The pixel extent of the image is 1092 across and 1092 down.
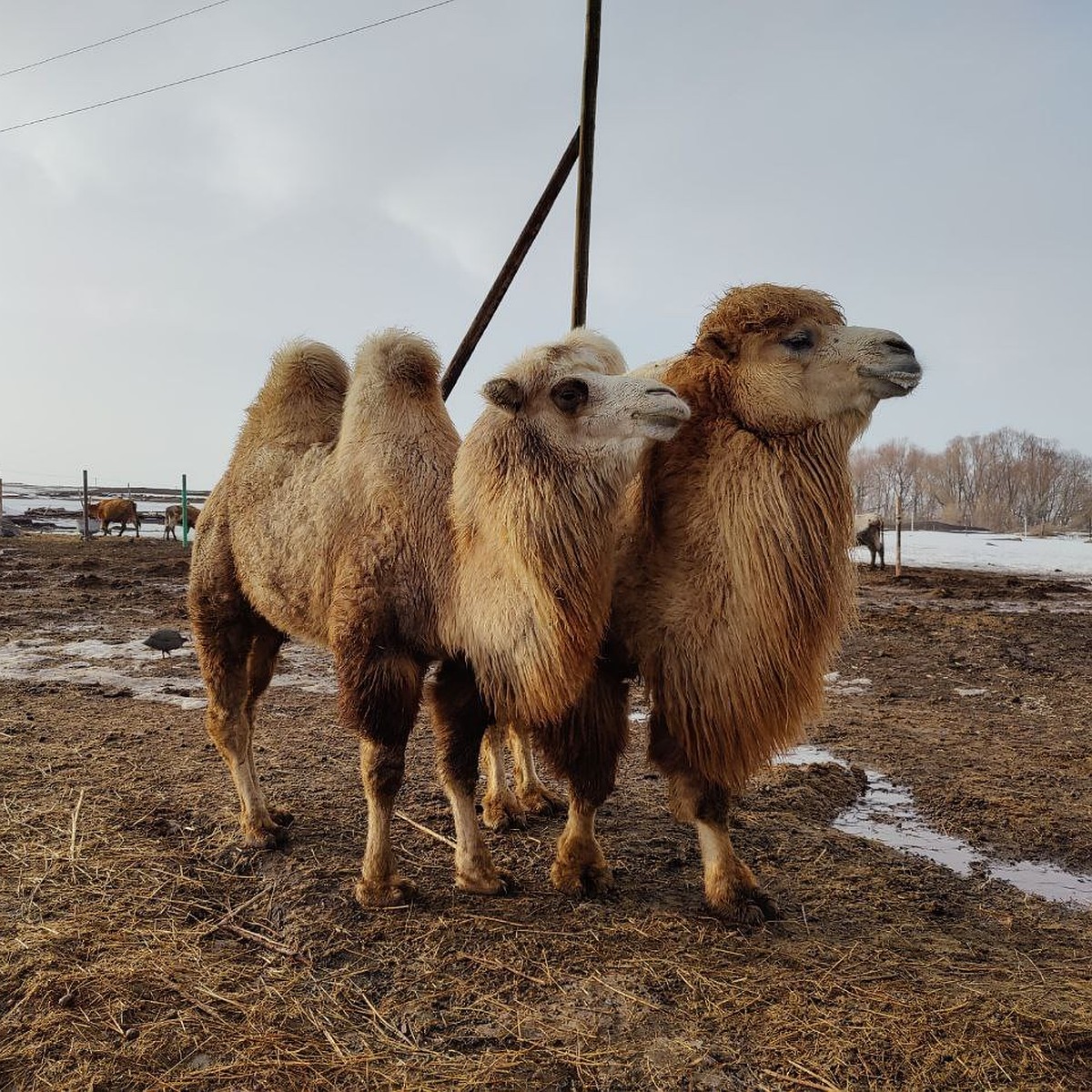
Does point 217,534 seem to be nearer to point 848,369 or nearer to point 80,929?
point 80,929

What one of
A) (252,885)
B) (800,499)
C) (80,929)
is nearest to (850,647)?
(800,499)

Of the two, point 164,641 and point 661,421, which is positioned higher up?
point 661,421

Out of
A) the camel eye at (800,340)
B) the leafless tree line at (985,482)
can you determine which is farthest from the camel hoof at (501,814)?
the leafless tree line at (985,482)

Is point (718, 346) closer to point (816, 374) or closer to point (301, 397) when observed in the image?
point (816, 374)

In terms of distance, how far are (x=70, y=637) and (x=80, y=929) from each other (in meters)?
7.71

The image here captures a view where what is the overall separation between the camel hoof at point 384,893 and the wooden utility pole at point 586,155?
4.35 meters

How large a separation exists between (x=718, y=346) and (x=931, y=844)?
281 centimetres

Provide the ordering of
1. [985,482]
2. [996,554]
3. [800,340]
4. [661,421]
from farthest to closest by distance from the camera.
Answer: [985,482] → [996,554] → [800,340] → [661,421]

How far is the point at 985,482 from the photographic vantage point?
80.4m

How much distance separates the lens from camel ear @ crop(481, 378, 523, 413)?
335 cm

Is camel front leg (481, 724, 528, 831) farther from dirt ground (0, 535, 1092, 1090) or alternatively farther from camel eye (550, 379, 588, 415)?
camel eye (550, 379, 588, 415)

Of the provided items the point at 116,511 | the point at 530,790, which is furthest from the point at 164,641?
the point at 116,511

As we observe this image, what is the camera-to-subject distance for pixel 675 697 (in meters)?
3.46

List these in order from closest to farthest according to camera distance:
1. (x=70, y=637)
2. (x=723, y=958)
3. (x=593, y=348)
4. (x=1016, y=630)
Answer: (x=723, y=958)
(x=593, y=348)
(x=70, y=637)
(x=1016, y=630)
